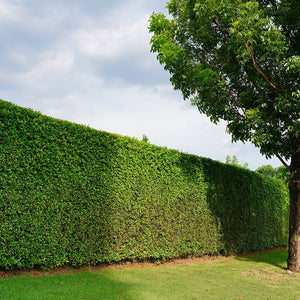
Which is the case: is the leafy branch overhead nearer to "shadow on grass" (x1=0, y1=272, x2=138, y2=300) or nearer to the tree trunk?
the tree trunk

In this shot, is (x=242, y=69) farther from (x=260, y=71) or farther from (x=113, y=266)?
(x=113, y=266)

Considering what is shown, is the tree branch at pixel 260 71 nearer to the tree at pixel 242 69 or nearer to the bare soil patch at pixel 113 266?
the tree at pixel 242 69

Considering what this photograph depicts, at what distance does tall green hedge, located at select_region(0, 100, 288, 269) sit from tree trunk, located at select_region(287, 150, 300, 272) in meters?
2.75

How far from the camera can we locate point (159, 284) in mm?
6734

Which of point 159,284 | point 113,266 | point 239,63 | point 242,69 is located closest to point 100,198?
point 113,266

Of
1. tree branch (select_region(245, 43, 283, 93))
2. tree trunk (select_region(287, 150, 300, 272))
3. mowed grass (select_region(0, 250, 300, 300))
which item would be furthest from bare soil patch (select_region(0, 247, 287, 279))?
tree branch (select_region(245, 43, 283, 93))

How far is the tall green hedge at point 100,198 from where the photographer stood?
6297 millimetres

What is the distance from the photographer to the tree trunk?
927 cm

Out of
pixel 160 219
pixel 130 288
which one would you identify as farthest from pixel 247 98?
pixel 130 288

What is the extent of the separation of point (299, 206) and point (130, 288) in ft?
21.2

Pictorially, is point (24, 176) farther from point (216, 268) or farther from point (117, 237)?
point (216, 268)

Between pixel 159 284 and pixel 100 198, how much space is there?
269 cm

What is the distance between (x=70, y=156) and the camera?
7219mm

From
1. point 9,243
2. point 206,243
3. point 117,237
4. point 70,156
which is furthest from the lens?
point 206,243
